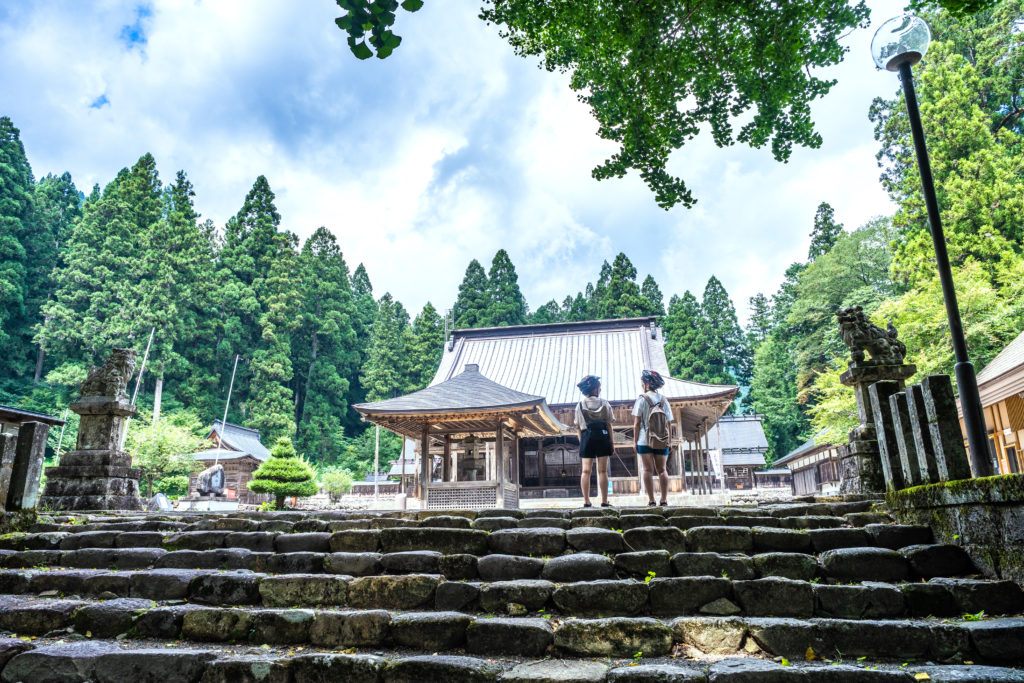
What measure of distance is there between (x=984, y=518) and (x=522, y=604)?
2830 millimetres

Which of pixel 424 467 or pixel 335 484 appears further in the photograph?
pixel 335 484

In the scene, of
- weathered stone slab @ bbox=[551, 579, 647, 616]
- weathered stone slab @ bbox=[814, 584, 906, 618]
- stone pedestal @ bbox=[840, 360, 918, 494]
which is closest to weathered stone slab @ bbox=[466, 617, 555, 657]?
weathered stone slab @ bbox=[551, 579, 647, 616]

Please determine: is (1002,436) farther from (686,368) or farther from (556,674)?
(686,368)

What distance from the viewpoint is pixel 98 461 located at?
777cm

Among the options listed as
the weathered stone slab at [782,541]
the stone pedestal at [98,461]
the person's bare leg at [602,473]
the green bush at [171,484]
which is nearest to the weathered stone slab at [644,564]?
the weathered stone slab at [782,541]

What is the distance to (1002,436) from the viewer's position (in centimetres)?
1348

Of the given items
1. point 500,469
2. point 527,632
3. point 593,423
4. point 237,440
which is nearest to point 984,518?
point 527,632

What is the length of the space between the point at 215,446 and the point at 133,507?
22.9 meters

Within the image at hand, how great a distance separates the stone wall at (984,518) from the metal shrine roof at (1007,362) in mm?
8589

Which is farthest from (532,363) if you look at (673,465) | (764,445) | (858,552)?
(858,552)

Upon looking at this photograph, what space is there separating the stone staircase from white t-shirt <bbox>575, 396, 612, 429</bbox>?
1.87m

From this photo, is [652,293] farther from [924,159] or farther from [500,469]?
[924,159]

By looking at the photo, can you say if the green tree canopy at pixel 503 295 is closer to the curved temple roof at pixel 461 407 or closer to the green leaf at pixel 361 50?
the curved temple roof at pixel 461 407

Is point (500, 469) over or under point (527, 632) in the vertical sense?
over
